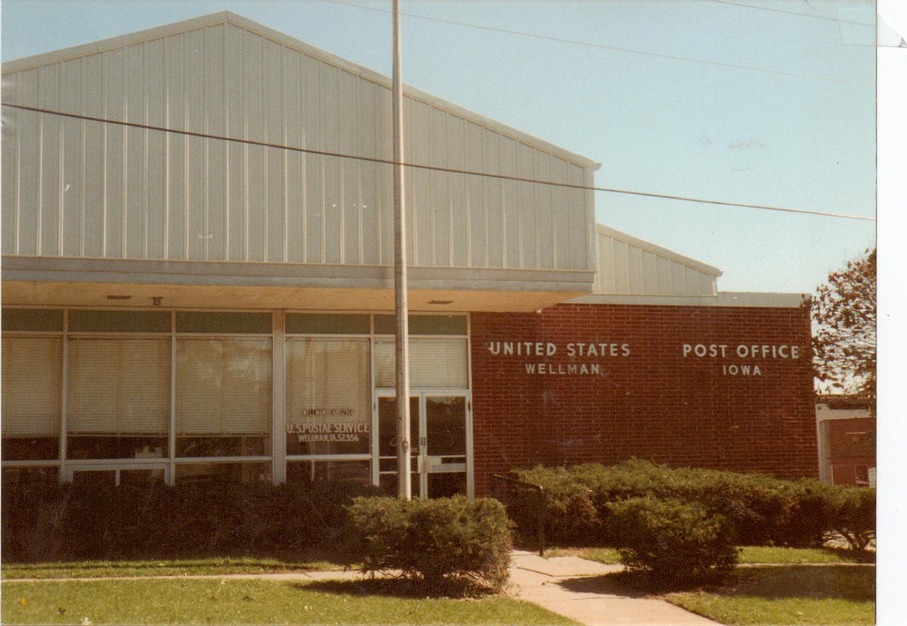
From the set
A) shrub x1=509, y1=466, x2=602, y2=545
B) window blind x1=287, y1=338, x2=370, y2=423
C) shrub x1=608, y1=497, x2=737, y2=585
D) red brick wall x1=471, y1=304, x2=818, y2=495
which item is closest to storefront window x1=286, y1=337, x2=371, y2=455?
window blind x1=287, y1=338, x2=370, y2=423

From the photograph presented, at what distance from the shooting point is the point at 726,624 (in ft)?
26.2

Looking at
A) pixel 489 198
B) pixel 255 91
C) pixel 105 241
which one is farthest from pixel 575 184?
pixel 105 241

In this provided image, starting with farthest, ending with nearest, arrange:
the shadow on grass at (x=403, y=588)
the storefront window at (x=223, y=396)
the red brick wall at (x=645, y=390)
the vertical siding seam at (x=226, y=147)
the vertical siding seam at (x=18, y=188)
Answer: the red brick wall at (x=645, y=390), the storefront window at (x=223, y=396), the vertical siding seam at (x=226, y=147), the vertical siding seam at (x=18, y=188), the shadow on grass at (x=403, y=588)

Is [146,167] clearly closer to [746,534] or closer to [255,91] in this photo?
[255,91]

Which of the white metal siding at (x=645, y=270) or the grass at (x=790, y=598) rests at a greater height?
the white metal siding at (x=645, y=270)

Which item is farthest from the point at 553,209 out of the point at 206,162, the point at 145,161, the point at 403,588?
the point at 403,588

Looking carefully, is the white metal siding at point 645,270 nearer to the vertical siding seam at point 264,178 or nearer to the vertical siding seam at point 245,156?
the vertical siding seam at point 264,178

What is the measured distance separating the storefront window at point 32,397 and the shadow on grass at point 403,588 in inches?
218

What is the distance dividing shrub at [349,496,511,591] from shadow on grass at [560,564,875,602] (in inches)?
41.9

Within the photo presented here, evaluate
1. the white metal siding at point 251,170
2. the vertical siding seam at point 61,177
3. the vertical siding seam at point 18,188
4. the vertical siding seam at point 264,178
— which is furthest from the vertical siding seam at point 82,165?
the vertical siding seam at point 264,178

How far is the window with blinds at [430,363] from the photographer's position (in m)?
14.0

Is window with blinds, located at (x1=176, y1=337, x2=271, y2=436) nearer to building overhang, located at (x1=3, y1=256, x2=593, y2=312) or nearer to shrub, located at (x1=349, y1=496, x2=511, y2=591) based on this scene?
building overhang, located at (x1=3, y1=256, x2=593, y2=312)

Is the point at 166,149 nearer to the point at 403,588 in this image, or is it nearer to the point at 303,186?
the point at 303,186

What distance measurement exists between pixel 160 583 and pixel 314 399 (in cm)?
476
